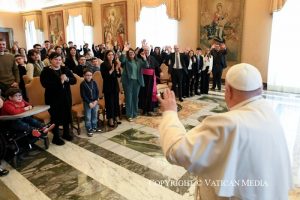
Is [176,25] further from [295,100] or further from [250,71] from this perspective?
[250,71]

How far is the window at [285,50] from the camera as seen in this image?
7.51 meters

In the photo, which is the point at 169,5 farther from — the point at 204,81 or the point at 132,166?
the point at 132,166

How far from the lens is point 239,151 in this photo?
44.4 inches

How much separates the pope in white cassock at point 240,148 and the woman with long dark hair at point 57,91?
2.94 m

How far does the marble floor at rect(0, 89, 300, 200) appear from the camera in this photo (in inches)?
108

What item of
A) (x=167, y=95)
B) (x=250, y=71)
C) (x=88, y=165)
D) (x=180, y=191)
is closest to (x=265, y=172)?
(x=250, y=71)

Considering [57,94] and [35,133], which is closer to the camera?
[35,133]

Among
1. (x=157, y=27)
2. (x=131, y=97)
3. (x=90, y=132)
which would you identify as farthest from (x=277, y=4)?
(x=90, y=132)

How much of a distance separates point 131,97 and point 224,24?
17.9 ft

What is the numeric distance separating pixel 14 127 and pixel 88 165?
117 cm

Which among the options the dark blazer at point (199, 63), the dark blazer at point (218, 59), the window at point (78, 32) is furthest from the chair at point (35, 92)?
the window at point (78, 32)

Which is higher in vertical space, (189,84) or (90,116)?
(189,84)

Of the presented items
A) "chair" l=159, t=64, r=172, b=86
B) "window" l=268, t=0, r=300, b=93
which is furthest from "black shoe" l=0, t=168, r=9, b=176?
"window" l=268, t=0, r=300, b=93

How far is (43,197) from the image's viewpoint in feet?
8.82
